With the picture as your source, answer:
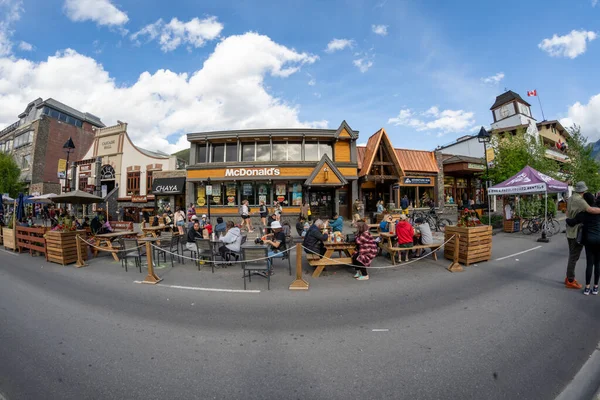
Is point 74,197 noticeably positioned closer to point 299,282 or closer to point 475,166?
point 299,282

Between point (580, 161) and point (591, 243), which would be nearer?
point (591, 243)

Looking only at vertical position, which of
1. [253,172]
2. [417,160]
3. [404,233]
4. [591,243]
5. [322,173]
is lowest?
[404,233]

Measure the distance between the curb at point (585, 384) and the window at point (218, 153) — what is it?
823 inches

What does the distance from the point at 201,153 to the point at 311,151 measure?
31.1 ft

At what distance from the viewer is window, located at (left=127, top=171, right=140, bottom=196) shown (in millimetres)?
25609

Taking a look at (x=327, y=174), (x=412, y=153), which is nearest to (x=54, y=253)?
(x=327, y=174)

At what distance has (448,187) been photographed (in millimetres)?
27594

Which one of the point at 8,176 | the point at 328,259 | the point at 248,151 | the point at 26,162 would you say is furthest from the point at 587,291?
the point at 26,162

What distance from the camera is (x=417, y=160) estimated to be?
23.6 m

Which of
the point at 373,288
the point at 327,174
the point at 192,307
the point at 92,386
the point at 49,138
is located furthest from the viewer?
the point at 49,138

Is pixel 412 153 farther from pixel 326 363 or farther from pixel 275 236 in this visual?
pixel 326 363

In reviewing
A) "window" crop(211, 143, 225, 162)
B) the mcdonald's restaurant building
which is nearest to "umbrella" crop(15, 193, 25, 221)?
the mcdonald's restaurant building

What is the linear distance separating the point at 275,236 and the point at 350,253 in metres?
2.37

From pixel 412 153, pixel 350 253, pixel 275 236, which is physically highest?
pixel 412 153
